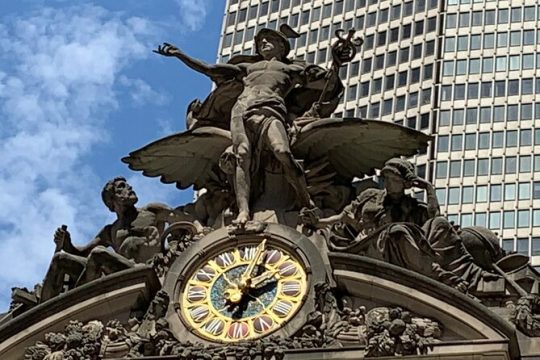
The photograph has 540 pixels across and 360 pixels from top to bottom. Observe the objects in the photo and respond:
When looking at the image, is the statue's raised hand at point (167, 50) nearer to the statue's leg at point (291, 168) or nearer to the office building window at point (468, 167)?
the statue's leg at point (291, 168)

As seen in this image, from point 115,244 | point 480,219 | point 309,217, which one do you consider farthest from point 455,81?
point 309,217

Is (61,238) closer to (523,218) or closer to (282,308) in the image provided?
(282,308)

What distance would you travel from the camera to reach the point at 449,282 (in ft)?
98.6

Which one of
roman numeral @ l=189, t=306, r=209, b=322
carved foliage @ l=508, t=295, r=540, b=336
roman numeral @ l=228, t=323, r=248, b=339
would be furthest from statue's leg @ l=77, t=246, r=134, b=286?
carved foliage @ l=508, t=295, r=540, b=336

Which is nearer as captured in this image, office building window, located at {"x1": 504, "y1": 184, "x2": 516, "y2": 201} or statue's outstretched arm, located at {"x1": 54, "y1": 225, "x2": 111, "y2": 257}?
statue's outstretched arm, located at {"x1": 54, "y1": 225, "x2": 111, "y2": 257}

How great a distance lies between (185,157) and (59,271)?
3.67m

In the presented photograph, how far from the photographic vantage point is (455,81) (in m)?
67.1

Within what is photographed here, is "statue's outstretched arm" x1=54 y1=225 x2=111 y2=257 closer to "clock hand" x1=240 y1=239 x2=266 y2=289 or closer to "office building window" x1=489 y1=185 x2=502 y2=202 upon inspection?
"clock hand" x1=240 y1=239 x2=266 y2=289

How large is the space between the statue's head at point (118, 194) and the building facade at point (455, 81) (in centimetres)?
2902

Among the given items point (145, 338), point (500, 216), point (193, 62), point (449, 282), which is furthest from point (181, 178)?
point (500, 216)

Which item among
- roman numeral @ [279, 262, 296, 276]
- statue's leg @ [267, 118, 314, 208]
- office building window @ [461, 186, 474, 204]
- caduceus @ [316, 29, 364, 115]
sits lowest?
roman numeral @ [279, 262, 296, 276]

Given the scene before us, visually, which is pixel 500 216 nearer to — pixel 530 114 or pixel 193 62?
pixel 530 114

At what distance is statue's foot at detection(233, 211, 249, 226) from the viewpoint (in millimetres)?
32062

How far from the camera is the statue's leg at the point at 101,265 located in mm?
32375
